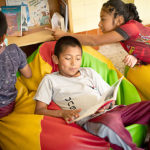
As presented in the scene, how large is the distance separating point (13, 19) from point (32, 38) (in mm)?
255

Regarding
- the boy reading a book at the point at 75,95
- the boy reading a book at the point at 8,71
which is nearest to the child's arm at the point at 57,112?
the boy reading a book at the point at 75,95

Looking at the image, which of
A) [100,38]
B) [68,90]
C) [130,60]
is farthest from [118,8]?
[68,90]

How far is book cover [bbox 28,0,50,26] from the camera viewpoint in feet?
5.77

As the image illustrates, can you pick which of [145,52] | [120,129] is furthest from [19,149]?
[145,52]

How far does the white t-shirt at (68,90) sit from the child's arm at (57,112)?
36 mm

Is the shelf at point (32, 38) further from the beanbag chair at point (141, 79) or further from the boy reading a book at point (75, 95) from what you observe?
the beanbag chair at point (141, 79)

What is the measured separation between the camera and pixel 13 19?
1.70 metres

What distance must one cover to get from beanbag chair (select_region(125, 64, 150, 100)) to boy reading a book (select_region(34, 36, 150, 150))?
0.37 m

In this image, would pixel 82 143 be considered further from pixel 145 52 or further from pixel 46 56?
pixel 145 52

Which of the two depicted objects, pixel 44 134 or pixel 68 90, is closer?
pixel 44 134

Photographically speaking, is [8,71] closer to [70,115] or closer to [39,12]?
[70,115]

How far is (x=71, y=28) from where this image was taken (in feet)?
5.77

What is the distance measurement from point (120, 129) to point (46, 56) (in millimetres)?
837

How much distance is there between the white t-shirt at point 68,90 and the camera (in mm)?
1176
